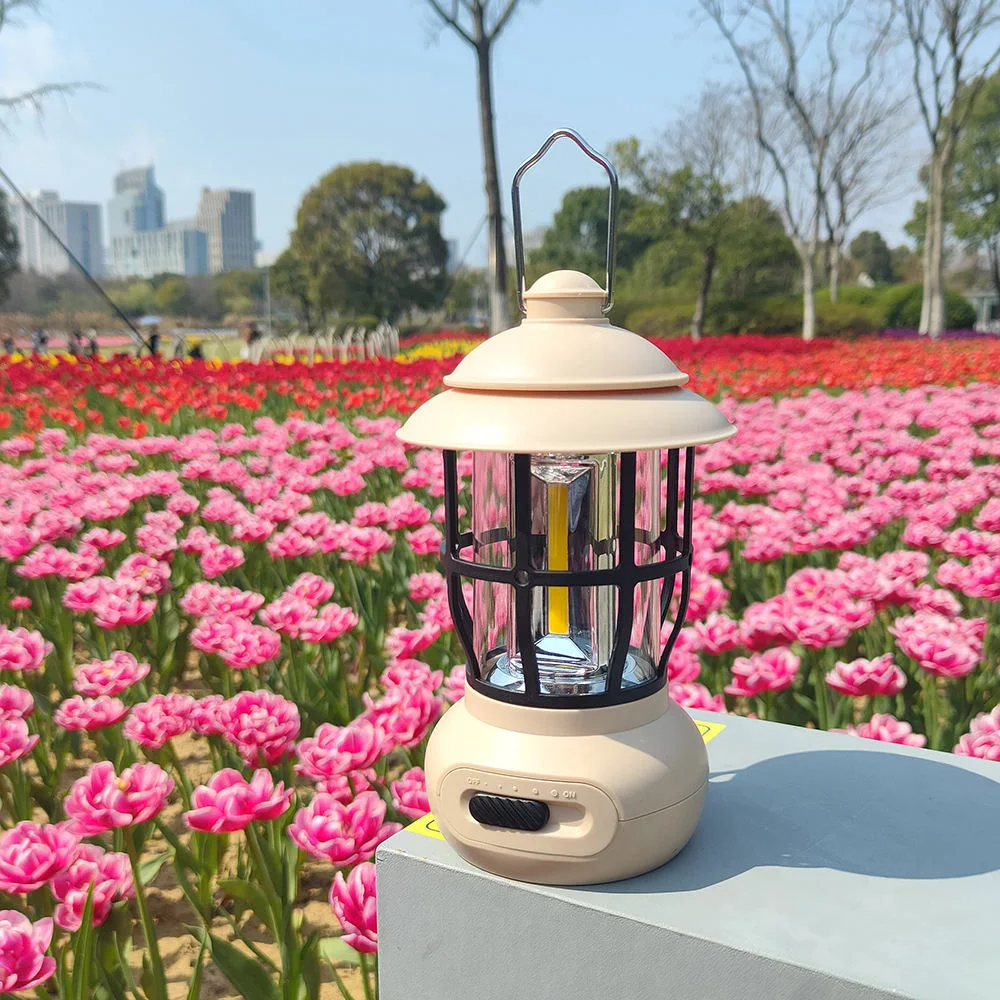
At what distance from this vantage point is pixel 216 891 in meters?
1.93

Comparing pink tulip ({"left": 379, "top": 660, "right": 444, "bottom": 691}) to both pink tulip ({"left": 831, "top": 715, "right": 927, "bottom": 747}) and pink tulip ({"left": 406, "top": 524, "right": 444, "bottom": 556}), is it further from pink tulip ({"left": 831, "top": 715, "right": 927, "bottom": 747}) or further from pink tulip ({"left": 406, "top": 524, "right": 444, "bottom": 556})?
pink tulip ({"left": 406, "top": 524, "right": 444, "bottom": 556})

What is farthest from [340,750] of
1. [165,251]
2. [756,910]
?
[165,251]

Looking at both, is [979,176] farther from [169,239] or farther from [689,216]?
[169,239]

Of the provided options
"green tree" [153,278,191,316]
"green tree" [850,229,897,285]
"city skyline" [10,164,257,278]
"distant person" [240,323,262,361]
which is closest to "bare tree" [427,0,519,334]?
"distant person" [240,323,262,361]

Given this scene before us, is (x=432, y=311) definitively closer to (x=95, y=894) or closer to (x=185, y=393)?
(x=185, y=393)

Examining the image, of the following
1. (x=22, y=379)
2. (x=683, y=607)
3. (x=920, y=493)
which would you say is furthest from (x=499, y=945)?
(x=22, y=379)

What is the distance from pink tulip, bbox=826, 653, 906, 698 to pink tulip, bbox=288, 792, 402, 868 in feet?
2.77

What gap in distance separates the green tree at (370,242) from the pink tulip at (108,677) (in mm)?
36830

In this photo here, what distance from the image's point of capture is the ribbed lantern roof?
1.01 m

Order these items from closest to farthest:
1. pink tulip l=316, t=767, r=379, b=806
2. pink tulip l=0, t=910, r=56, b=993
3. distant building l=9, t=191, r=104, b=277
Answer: pink tulip l=0, t=910, r=56, b=993
pink tulip l=316, t=767, r=379, b=806
distant building l=9, t=191, r=104, b=277

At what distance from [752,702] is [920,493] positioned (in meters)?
1.26

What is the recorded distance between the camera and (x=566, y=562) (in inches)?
47.2

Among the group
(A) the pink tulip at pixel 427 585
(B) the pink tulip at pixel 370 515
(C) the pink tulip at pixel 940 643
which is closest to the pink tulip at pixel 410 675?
(A) the pink tulip at pixel 427 585

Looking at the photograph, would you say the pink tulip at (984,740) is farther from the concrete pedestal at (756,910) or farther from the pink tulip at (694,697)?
the pink tulip at (694,697)
